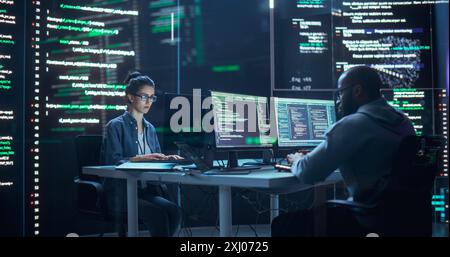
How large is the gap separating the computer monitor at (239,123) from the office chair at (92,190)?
3.17ft

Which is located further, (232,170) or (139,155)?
(139,155)

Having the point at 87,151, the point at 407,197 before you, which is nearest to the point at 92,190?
the point at 87,151

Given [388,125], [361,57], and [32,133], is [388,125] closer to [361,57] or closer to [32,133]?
[361,57]

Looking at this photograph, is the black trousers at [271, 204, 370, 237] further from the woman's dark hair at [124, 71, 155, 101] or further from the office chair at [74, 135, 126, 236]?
the woman's dark hair at [124, 71, 155, 101]

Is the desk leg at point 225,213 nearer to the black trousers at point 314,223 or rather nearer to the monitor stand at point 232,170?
the monitor stand at point 232,170

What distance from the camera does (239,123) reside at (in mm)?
2533

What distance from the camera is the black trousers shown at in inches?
82.0

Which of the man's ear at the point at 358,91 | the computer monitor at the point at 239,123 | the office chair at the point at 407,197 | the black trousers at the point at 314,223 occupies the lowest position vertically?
the black trousers at the point at 314,223

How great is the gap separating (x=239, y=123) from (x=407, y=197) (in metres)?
0.97

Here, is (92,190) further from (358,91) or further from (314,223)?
(358,91)

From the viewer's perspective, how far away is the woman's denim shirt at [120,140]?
10.1 ft

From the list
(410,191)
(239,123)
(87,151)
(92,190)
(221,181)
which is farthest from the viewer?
(87,151)

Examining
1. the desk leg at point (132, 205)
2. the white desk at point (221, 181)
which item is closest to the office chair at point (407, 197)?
the white desk at point (221, 181)

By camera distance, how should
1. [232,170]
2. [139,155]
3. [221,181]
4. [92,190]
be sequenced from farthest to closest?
[92,190], [139,155], [232,170], [221,181]
